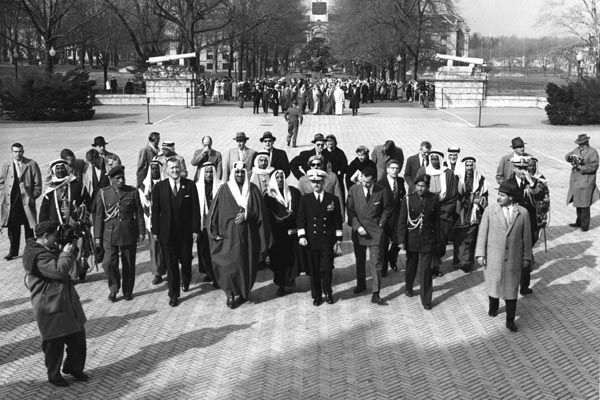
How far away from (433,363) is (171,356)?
244cm

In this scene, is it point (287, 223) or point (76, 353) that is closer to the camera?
point (76, 353)

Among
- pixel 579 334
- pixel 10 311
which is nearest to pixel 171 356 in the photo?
pixel 10 311

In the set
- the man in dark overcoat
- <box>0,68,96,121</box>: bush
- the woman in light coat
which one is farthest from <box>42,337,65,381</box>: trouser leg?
<box>0,68,96,121</box>: bush

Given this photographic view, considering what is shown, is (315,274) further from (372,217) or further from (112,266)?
(112,266)

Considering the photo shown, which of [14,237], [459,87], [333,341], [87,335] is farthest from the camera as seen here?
[459,87]

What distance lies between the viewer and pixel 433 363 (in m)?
6.99

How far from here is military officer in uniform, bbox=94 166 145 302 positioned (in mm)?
8586

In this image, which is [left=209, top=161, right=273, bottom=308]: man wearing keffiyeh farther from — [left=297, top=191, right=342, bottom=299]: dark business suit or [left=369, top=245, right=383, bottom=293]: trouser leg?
[left=369, top=245, right=383, bottom=293]: trouser leg

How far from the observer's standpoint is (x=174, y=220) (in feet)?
28.1

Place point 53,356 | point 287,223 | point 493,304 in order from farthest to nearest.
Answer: point 287,223 < point 493,304 < point 53,356

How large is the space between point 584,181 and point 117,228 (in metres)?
7.78

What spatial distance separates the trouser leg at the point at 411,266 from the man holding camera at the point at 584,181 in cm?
492

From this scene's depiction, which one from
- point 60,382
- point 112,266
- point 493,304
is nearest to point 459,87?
point 493,304

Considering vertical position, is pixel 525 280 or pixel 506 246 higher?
pixel 506 246
